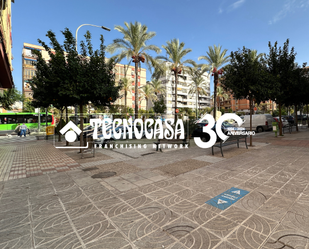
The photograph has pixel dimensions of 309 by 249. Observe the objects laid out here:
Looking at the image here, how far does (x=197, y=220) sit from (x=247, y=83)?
905cm

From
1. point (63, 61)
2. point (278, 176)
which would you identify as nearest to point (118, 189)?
point (278, 176)

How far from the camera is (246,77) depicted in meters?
9.58

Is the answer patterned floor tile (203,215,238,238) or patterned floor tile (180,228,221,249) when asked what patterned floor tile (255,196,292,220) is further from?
patterned floor tile (180,228,221,249)

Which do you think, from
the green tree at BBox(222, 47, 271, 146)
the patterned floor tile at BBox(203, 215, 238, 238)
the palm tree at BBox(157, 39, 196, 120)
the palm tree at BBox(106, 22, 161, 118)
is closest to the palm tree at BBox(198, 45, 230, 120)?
the palm tree at BBox(157, 39, 196, 120)

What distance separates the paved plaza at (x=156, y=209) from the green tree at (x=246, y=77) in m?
5.34

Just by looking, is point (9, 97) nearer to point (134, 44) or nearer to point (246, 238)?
point (134, 44)

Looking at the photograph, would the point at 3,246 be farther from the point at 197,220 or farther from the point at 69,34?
the point at 69,34

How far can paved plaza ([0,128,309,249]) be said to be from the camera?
7.64 feet

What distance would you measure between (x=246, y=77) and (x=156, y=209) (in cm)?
914

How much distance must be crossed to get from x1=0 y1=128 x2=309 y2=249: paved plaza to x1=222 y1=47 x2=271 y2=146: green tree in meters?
5.34

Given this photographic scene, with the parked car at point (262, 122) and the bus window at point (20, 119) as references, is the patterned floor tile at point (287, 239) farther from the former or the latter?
the bus window at point (20, 119)

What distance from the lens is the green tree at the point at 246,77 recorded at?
949 cm

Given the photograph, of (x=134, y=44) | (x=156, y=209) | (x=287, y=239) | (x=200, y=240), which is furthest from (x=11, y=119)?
(x=287, y=239)

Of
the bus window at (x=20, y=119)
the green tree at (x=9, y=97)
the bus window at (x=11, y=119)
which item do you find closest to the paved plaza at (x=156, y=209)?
the bus window at (x=11, y=119)
